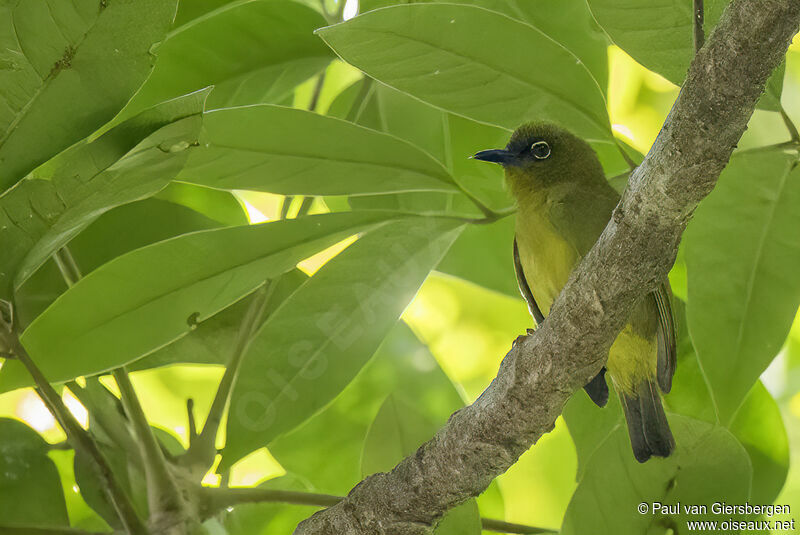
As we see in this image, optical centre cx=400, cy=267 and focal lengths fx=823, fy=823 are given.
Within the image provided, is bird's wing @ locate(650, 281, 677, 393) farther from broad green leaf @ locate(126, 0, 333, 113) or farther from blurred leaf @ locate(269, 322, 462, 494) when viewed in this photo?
broad green leaf @ locate(126, 0, 333, 113)

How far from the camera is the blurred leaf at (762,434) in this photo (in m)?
1.05

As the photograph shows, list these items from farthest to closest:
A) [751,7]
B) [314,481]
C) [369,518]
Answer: [314,481]
[369,518]
[751,7]

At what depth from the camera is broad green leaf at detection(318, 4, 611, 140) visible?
0.83 meters

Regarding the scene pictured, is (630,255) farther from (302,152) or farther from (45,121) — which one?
(45,121)

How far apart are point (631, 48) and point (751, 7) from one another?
30cm

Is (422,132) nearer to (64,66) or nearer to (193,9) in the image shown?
(193,9)

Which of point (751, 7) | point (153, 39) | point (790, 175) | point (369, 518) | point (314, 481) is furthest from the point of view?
point (314, 481)

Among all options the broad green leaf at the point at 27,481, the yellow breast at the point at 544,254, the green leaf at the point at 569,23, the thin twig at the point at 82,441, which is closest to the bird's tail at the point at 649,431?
the yellow breast at the point at 544,254

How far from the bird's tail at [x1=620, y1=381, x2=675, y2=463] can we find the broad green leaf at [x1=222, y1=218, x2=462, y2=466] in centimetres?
31

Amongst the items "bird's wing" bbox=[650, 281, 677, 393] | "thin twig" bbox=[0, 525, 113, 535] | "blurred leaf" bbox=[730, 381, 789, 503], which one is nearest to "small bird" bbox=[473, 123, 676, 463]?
"bird's wing" bbox=[650, 281, 677, 393]

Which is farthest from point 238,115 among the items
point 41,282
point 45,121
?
point 41,282

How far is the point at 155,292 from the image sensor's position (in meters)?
0.87

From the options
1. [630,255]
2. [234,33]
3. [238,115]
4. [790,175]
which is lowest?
[630,255]

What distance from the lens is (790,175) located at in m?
0.95
